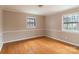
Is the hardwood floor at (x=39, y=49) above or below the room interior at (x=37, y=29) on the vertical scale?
below

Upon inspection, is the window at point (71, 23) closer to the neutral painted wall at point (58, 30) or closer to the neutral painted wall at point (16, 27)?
the neutral painted wall at point (58, 30)

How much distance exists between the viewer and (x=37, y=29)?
27.5 ft

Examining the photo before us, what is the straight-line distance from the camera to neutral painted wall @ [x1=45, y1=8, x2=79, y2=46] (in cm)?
520

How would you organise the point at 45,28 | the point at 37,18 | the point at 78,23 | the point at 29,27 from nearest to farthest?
the point at 78,23 < the point at 29,27 < the point at 37,18 < the point at 45,28

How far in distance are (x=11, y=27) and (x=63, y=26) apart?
120 inches

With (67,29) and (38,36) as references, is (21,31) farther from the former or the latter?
(67,29)

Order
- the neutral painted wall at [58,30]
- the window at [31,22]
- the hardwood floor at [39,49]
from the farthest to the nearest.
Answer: the window at [31,22] < the neutral painted wall at [58,30] < the hardwood floor at [39,49]

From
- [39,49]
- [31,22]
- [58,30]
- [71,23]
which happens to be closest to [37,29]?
[31,22]

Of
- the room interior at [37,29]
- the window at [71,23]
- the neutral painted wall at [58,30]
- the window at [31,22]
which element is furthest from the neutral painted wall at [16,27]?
the window at [71,23]

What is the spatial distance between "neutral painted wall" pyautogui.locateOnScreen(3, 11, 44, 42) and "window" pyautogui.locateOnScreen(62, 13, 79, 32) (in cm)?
263

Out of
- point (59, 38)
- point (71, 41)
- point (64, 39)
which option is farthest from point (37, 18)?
point (71, 41)

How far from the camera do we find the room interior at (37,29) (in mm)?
4838

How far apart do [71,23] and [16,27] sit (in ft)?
10.8

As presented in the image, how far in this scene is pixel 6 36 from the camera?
19.1 feet
